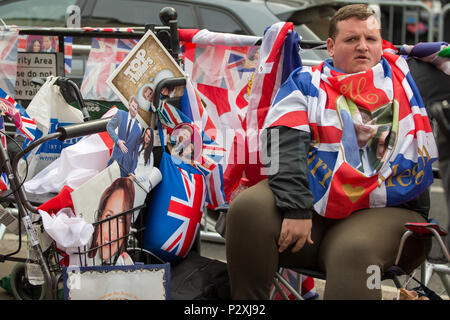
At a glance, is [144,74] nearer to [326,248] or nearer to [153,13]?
[326,248]

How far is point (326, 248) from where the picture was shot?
2482mm

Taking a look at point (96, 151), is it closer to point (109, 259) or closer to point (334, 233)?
point (109, 259)

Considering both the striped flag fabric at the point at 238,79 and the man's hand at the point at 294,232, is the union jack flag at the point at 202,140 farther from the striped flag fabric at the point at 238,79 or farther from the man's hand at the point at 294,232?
the man's hand at the point at 294,232

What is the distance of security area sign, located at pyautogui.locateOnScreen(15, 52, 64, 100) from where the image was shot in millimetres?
3691

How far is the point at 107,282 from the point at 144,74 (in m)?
0.92

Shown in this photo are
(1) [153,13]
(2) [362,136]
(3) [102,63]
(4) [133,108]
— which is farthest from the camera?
(1) [153,13]

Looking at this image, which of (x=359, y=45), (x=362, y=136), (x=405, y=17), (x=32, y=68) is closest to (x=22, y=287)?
(x=32, y=68)

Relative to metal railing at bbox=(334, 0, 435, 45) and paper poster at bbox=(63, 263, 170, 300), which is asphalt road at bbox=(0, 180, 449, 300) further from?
metal railing at bbox=(334, 0, 435, 45)

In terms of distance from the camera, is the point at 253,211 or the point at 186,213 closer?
the point at 253,211

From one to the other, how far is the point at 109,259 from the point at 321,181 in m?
0.92

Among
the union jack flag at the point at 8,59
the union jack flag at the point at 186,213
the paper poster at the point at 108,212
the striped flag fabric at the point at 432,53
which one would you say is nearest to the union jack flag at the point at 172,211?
the union jack flag at the point at 186,213

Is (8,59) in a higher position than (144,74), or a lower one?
higher

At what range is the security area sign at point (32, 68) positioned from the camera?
3.69m

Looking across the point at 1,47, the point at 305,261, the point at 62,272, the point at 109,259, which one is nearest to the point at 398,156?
the point at 305,261
